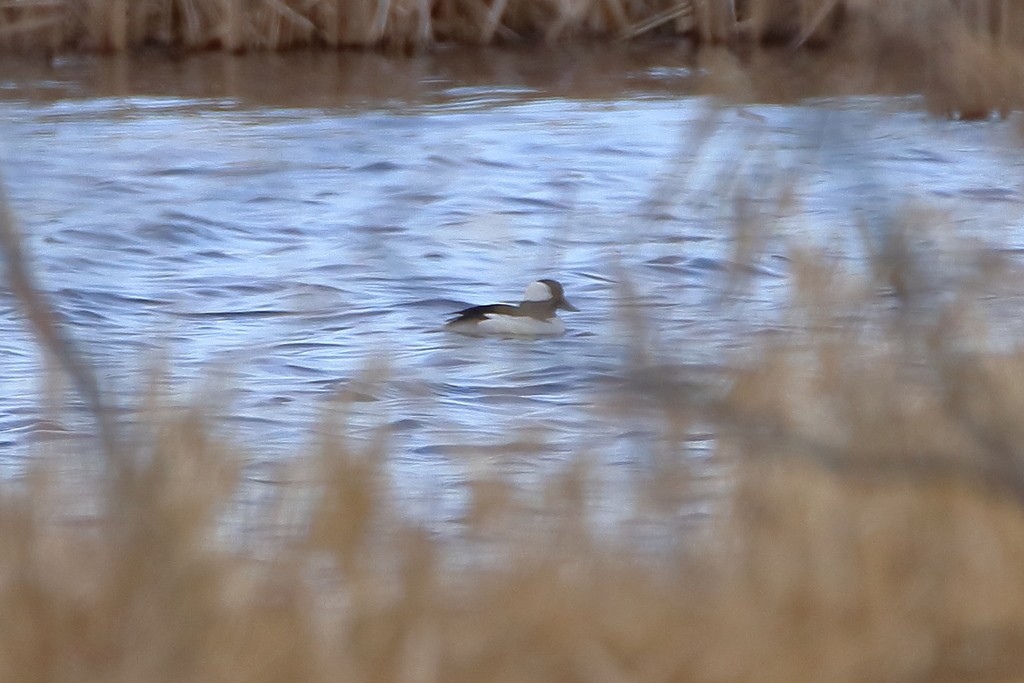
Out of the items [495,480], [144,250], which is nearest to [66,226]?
[144,250]

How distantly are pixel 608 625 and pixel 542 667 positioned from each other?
4.6 inches

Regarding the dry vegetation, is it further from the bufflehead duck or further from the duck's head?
the duck's head

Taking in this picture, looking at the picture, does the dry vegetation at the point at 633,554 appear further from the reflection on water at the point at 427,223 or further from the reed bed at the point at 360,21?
the reed bed at the point at 360,21

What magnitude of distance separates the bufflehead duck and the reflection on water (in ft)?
0.31

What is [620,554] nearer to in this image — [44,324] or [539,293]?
[44,324]

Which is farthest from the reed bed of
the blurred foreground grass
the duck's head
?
the blurred foreground grass

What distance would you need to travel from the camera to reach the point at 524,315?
4719 mm

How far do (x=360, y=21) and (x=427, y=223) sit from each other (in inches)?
110

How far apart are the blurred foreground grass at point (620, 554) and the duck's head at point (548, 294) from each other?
2.32 metres

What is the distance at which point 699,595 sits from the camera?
7.30 ft

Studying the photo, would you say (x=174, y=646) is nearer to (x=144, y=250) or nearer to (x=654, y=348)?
(x=654, y=348)

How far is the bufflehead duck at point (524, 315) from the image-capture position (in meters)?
4.58

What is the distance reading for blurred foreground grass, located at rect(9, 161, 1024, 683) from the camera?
77.5 inches

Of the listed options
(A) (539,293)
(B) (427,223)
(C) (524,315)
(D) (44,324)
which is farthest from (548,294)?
(D) (44,324)
